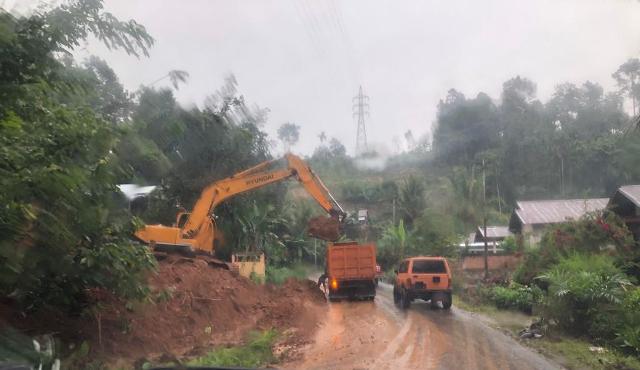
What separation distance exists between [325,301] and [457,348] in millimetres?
9845

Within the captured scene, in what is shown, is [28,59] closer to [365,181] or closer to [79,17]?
[79,17]

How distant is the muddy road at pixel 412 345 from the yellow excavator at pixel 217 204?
320 cm

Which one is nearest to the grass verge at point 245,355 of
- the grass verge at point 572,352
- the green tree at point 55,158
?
the green tree at point 55,158

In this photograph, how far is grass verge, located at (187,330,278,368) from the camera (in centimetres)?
976

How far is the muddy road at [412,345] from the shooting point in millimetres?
11125

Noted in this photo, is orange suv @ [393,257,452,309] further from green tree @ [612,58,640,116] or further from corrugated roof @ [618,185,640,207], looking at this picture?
green tree @ [612,58,640,116]

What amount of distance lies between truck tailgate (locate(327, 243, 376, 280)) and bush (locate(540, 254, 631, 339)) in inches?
317

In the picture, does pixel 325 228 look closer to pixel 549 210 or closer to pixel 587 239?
pixel 587 239

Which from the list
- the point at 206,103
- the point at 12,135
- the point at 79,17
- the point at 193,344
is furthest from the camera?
the point at 206,103

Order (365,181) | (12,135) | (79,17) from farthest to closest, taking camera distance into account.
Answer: (365,181), (79,17), (12,135)

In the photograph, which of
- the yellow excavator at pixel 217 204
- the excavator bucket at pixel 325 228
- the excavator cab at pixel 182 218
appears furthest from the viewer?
the excavator bucket at pixel 325 228

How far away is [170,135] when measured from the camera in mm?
8891

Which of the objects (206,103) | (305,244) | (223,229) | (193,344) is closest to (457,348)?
(193,344)

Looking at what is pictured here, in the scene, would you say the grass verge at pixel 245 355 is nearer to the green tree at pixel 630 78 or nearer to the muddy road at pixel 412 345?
the muddy road at pixel 412 345
